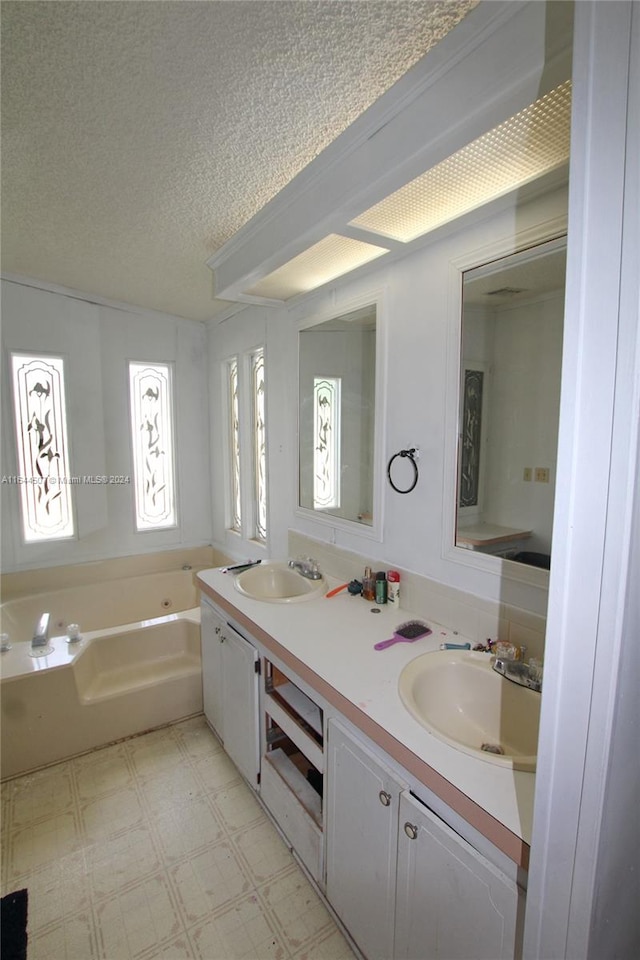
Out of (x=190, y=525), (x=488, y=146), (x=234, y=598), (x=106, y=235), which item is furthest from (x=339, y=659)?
(x=190, y=525)

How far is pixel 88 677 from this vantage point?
228 cm

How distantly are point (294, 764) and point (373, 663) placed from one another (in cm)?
71

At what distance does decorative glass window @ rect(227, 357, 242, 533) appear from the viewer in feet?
10.3

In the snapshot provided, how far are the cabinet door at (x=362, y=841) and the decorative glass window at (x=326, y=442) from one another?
1.16 meters

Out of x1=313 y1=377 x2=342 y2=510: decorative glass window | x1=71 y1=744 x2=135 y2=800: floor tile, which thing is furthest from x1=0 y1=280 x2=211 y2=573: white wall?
x1=313 y1=377 x2=342 y2=510: decorative glass window

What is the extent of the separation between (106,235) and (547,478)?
2174 mm

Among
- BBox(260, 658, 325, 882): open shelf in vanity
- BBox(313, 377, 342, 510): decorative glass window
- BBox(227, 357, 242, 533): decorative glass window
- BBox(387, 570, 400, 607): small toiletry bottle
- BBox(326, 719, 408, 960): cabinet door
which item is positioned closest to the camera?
BBox(326, 719, 408, 960): cabinet door

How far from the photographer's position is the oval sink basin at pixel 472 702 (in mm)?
1168

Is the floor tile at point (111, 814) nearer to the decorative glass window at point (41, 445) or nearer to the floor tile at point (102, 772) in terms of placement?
the floor tile at point (102, 772)

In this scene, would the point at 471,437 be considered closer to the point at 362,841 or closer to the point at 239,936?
the point at 362,841

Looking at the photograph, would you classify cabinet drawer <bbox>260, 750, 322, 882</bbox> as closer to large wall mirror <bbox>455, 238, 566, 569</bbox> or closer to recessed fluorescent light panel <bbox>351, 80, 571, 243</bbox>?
large wall mirror <bbox>455, 238, 566, 569</bbox>

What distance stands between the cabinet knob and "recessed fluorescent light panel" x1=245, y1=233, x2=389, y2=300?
175 centimetres

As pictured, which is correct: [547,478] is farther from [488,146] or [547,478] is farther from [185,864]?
[185,864]

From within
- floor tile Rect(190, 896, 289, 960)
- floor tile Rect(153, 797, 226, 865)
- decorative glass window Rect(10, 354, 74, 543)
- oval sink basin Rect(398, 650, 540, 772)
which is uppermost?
decorative glass window Rect(10, 354, 74, 543)
